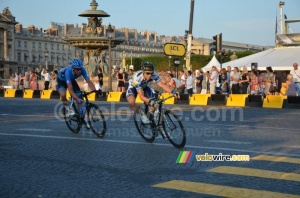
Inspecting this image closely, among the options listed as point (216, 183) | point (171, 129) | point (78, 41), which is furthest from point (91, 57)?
point (216, 183)

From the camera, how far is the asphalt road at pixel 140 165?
6.12m

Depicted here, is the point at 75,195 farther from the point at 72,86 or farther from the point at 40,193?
the point at 72,86

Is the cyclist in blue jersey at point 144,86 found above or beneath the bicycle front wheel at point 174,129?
above

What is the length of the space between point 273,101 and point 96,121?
13982 millimetres

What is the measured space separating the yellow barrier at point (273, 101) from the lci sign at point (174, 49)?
245 inches

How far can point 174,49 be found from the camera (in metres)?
28.5

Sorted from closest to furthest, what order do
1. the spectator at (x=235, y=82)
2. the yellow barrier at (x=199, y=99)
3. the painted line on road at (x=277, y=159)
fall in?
1. the painted line on road at (x=277, y=159)
2. the spectator at (x=235, y=82)
3. the yellow barrier at (x=199, y=99)

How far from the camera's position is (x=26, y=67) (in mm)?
163125

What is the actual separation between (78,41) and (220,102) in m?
23.0

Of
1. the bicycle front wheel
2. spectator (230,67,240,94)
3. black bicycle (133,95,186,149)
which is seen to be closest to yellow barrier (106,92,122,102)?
spectator (230,67,240,94)

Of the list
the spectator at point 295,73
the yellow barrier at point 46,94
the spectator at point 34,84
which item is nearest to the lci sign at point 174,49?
the spectator at point 295,73

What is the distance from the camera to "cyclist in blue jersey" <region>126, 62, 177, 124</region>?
32.4ft

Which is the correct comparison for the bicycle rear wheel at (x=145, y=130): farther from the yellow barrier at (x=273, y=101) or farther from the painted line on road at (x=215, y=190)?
the yellow barrier at (x=273, y=101)

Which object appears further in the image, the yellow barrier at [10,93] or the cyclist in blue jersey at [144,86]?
the yellow barrier at [10,93]
